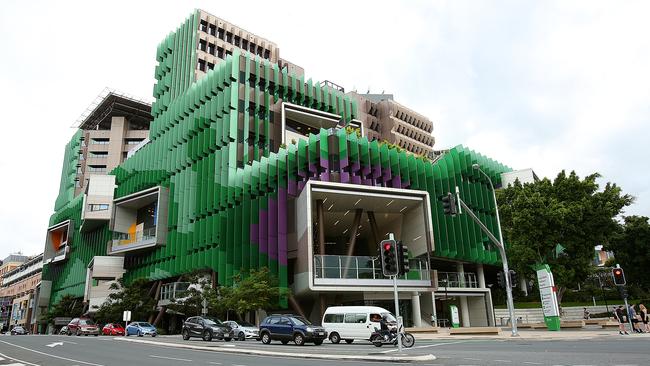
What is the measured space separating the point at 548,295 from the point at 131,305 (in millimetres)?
47601

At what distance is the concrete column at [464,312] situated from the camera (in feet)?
179

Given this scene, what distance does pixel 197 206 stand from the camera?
5806 cm

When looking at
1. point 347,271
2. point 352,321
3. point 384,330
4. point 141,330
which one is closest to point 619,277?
point 384,330

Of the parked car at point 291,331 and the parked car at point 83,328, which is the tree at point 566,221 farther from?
the parked car at point 83,328

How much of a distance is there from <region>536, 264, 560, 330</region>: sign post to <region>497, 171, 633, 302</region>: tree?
7286 millimetres

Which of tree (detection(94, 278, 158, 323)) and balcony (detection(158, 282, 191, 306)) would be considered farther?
tree (detection(94, 278, 158, 323))

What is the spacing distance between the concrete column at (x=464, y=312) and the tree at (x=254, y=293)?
23.8m

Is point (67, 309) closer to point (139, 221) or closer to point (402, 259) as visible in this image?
point (139, 221)

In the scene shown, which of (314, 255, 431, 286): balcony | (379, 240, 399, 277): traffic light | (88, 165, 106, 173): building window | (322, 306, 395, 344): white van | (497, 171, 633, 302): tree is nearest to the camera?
(379, 240, 399, 277): traffic light

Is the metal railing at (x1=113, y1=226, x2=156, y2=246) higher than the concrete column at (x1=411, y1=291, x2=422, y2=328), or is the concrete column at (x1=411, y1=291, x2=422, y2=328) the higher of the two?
the metal railing at (x1=113, y1=226, x2=156, y2=246)

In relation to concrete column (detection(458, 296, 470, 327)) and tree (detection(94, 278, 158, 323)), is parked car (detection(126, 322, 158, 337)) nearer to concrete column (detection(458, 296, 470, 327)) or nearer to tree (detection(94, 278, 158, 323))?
tree (detection(94, 278, 158, 323))

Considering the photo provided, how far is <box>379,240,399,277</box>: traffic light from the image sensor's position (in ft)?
56.1

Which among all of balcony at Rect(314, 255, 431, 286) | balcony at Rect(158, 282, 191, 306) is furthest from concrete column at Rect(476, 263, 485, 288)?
balcony at Rect(158, 282, 191, 306)

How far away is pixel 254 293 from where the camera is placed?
131 ft
